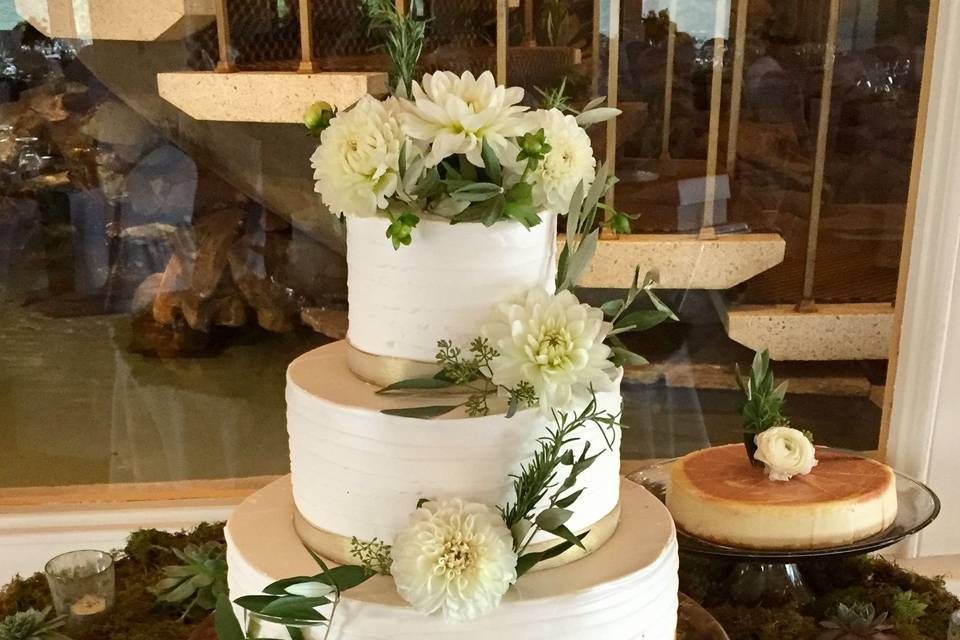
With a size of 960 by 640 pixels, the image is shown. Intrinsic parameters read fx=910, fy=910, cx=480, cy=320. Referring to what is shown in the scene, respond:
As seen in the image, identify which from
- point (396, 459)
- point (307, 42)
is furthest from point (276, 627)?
point (307, 42)

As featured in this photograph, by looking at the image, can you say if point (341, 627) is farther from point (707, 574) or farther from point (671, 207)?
point (671, 207)

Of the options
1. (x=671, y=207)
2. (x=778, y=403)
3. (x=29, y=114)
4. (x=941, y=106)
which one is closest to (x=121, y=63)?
(x=29, y=114)

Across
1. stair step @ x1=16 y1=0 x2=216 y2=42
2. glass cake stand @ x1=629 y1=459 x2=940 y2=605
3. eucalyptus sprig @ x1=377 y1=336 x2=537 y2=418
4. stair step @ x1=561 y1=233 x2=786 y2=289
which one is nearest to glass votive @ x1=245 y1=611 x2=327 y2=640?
eucalyptus sprig @ x1=377 y1=336 x2=537 y2=418

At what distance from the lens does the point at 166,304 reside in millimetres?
1781

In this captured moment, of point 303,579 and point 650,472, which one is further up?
point 303,579

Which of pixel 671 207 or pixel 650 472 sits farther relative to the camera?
pixel 671 207

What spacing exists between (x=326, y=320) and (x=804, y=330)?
3.05ft

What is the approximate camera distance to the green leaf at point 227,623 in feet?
2.94

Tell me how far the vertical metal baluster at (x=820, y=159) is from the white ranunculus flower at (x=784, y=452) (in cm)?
46

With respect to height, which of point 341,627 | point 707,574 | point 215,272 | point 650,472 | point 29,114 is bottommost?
point 707,574

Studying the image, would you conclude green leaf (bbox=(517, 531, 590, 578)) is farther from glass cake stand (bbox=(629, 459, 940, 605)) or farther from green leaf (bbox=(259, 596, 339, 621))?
glass cake stand (bbox=(629, 459, 940, 605))

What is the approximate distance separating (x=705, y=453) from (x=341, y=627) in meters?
0.81

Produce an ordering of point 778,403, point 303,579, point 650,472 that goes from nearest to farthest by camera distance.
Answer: point 303,579, point 778,403, point 650,472

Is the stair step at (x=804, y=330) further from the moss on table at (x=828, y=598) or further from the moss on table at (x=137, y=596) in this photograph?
the moss on table at (x=137, y=596)
